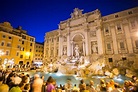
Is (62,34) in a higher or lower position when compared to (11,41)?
higher

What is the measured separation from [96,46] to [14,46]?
21830 mm

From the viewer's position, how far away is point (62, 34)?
27141 millimetres

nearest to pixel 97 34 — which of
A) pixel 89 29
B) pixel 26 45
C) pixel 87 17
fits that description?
pixel 89 29

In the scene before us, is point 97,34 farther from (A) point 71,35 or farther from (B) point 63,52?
(B) point 63,52

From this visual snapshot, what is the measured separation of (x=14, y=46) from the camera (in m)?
24.9

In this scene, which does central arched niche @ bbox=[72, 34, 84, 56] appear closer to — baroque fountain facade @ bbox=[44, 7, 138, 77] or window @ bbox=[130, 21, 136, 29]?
baroque fountain facade @ bbox=[44, 7, 138, 77]

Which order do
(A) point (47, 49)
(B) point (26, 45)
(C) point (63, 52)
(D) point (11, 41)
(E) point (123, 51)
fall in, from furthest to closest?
(A) point (47, 49), (B) point (26, 45), (C) point (63, 52), (D) point (11, 41), (E) point (123, 51)

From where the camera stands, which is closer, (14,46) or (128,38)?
(128,38)

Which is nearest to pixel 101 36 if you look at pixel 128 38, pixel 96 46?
pixel 96 46

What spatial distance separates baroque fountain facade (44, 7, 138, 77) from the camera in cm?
1683

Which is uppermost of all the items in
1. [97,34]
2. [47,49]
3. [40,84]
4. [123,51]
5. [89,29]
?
[89,29]

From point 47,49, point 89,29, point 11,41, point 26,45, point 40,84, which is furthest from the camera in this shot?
point 47,49

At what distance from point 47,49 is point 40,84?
29006 mm

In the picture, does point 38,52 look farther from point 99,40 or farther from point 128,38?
point 128,38
